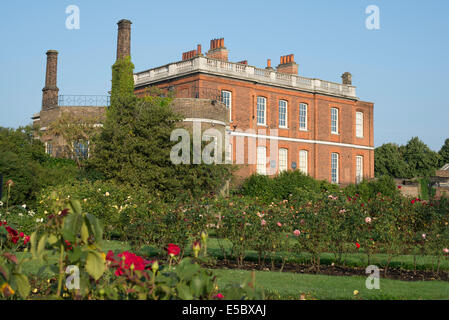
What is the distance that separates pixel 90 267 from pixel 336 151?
38.7 m

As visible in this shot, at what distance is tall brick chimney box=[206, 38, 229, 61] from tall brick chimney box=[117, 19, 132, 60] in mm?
5783

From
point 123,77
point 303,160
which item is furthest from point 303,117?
point 123,77

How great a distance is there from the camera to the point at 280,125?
3769 centimetres

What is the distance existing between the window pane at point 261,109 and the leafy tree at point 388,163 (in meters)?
27.0

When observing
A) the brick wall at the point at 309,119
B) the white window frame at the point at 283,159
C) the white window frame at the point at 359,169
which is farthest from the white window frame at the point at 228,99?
the white window frame at the point at 359,169

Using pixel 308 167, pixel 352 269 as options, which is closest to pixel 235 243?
pixel 352 269

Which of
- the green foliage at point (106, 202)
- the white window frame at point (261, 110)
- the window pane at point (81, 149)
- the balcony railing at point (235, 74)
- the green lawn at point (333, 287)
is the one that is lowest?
the green lawn at point (333, 287)

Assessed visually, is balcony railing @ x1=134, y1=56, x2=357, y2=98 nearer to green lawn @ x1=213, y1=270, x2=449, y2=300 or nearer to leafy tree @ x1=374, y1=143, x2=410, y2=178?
leafy tree @ x1=374, y1=143, x2=410, y2=178

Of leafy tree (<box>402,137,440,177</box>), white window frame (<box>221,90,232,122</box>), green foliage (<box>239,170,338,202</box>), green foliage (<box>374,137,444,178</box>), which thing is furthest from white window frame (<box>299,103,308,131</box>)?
leafy tree (<box>402,137,440,177</box>)

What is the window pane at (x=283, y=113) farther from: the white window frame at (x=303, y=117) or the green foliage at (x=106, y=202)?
the green foliage at (x=106, y=202)

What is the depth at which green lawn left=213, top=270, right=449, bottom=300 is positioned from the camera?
7.29 metres

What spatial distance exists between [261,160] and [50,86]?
15.4 m

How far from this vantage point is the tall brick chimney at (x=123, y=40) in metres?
32.8
